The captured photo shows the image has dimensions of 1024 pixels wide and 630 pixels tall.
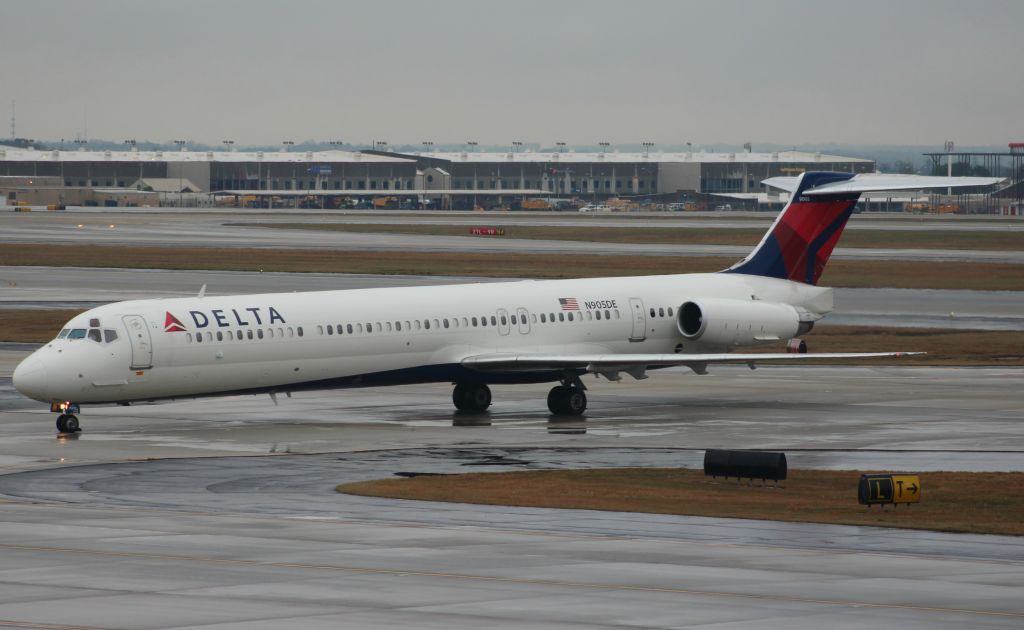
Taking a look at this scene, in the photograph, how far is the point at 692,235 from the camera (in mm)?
132250

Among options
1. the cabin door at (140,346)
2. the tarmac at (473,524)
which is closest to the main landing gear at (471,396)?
the tarmac at (473,524)

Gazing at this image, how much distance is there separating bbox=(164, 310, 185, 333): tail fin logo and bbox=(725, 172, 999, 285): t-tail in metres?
17.9

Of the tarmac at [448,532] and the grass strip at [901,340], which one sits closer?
the tarmac at [448,532]

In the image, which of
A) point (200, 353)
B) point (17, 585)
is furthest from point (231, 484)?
point (17, 585)

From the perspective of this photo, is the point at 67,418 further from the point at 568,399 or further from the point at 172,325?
the point at 568,399

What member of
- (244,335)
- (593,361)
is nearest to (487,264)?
(593,361)

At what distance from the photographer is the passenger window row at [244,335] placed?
3709 centimetres

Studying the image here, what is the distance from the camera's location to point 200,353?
37.0 metres

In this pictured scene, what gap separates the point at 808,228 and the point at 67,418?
22.9 meters

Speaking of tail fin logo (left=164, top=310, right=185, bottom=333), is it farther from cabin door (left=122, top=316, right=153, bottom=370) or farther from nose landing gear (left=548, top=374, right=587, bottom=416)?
nose landing gear (left=548, top=374, right=587, bottom=416)

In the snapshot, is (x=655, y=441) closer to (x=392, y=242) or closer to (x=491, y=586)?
(x=491, y=586)

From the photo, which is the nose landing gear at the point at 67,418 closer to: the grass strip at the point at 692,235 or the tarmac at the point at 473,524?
the tarmac at the point at 473,524

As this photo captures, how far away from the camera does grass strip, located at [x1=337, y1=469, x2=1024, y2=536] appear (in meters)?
26.2

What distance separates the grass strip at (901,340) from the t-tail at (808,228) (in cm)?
673
